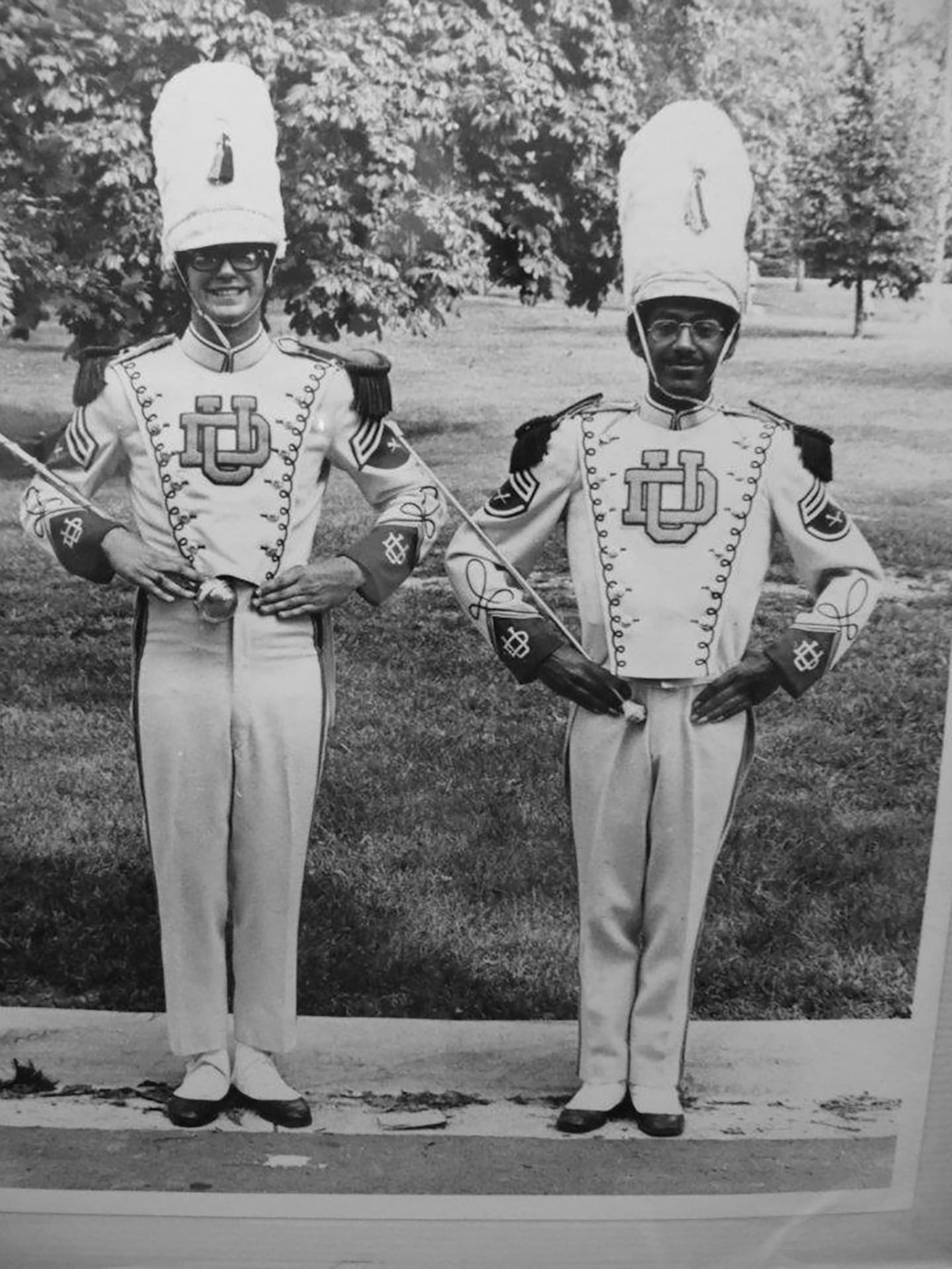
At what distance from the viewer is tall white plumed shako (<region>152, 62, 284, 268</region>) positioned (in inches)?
99.8

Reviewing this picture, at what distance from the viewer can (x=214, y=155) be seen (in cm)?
253

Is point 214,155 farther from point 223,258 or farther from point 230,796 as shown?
point 230,796

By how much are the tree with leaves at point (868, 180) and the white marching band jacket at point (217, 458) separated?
84cm

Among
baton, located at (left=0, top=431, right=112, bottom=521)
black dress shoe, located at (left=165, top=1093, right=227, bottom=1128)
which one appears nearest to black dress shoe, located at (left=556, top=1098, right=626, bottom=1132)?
black dress shoe, located at (left=165, top=1093, right=227, bottom=1128)

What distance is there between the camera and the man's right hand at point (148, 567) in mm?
2592

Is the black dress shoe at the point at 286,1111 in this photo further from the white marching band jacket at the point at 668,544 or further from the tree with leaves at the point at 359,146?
the tree with leaves at the point at 359,146

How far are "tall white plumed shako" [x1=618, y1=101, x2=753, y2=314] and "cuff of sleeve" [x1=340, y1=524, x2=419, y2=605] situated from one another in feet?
1.73

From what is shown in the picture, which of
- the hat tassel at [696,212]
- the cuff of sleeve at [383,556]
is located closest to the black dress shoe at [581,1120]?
the cuff of sleeve at [383,556]

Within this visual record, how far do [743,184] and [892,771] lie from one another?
3.30 feet

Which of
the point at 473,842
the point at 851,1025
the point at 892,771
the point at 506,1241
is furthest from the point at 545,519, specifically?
the point at 506,1241

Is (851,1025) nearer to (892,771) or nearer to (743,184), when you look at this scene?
(892,771)

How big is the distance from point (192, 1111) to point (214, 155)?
154cm

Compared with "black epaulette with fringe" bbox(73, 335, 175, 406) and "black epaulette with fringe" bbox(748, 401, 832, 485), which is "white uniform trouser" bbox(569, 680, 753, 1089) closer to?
"black epaulette with fringe" bbox(748, 401, 832, 485)

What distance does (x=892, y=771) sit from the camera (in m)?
2.79
